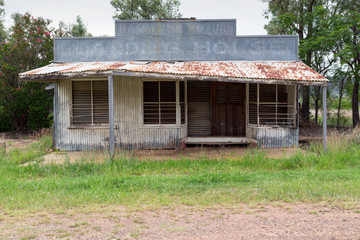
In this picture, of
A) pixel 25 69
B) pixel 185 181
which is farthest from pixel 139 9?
pixel 185 181

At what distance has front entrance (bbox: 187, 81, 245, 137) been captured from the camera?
12.2m

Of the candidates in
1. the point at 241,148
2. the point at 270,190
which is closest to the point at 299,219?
the point at 270,190

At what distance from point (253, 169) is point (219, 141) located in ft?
11.9

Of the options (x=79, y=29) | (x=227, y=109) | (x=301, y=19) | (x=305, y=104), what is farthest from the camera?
(x=79, y=29)

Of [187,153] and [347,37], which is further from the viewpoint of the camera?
[347,37]

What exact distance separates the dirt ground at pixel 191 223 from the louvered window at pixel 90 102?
647 cm

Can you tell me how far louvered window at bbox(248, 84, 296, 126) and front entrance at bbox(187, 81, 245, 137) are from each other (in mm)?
735

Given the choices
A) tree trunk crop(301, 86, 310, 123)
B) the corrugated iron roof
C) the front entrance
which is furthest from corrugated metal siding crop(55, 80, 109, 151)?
tree trunk crop(301, 86, 310, 123)

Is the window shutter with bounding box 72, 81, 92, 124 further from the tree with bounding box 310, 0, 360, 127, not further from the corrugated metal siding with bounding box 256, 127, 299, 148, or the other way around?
the tree with bounding box 310, 0, 360, 127

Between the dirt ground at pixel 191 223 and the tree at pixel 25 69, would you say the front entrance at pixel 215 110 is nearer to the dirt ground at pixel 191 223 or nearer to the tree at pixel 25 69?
the dirt ground at pixel 191 223

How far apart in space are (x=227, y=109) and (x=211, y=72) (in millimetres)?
3164

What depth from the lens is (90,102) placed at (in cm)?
1117

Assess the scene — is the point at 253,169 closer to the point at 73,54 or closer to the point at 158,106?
the point at 158,106

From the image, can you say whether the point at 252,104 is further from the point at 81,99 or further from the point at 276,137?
the point at 81,99
